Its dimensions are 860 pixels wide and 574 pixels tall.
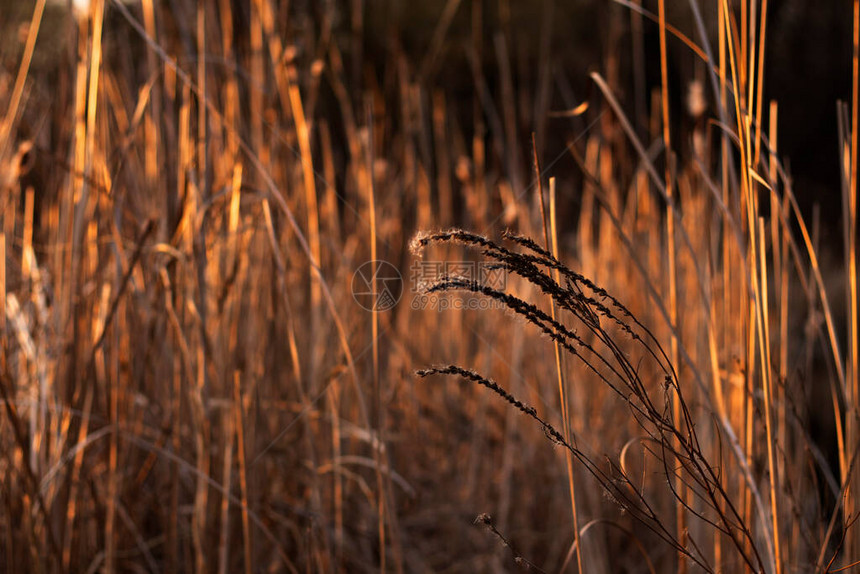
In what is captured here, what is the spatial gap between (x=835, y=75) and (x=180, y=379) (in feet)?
13.2

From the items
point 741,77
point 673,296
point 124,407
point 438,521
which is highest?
point 741,77

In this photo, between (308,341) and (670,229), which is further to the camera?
(308,341)

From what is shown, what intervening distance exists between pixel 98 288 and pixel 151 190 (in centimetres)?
16

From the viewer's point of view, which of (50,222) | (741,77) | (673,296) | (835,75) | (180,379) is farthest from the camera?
(835,75)

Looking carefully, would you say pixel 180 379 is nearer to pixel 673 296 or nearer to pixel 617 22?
pixel 673 296

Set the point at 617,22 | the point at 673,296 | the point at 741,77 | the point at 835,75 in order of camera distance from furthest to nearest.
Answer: the point at 835,75 → the point at 617,22 → the point at 673,296 → the point at 741,77

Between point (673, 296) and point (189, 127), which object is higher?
point (189, 127)

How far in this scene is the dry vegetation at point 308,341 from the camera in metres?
0.62

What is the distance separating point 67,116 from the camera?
1032 mm

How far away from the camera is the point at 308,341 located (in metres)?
1.20

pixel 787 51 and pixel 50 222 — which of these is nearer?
pixel 50 222

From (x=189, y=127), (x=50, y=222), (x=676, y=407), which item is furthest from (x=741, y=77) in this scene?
(x=50, y=222)

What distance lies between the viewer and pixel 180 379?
851 mm

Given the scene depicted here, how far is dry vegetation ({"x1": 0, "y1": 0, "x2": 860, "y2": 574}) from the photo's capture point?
0.62m
